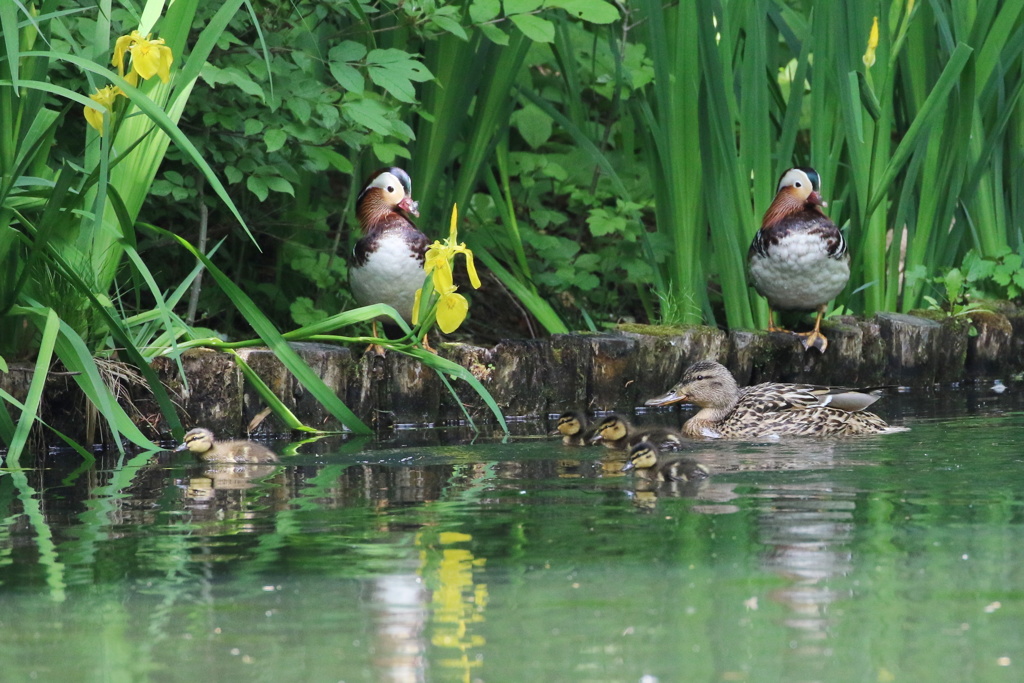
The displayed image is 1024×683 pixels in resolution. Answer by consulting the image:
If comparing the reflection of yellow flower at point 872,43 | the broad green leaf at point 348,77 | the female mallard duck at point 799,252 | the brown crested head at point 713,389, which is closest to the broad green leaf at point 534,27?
the broad green leaf at point 348,77

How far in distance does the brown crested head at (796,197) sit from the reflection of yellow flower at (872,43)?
0.65 meters

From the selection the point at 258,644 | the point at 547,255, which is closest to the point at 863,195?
the point at 547,255

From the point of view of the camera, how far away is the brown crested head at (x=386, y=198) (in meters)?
7.09

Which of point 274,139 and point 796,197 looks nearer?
point 274,139

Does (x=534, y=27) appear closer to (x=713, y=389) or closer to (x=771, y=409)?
(x=713, y=389)

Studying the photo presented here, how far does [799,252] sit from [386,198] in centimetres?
214

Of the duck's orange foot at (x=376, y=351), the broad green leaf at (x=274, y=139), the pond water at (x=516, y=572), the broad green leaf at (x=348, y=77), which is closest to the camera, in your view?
the pond water at (x=516, y=572)

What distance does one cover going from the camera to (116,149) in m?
5.43

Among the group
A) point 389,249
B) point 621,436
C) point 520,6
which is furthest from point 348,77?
point 621,436

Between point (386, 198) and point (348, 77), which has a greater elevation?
point (348, 77)

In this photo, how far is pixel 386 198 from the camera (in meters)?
7.20

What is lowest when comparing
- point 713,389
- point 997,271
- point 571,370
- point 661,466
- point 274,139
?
point 661,466

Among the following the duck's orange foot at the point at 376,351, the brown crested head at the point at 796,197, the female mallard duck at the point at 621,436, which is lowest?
the female mallard duck at the point at 621,436

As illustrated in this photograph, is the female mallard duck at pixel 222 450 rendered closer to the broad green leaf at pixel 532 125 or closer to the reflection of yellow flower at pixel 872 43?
the broad green leaf at pixel 532 125
